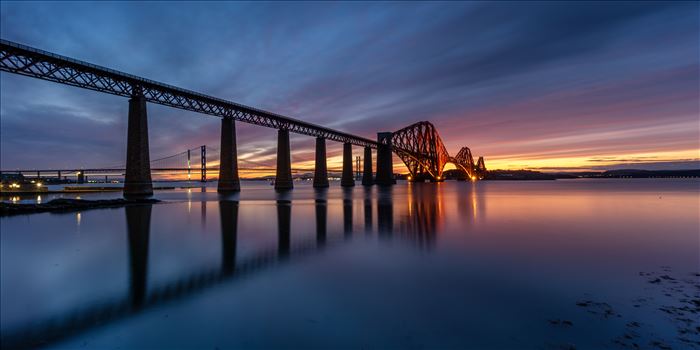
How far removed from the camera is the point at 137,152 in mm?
33156

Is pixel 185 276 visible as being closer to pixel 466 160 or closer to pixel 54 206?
pixel 54 206

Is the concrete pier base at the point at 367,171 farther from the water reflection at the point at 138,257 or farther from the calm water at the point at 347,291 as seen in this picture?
the calm water at the point at 347,291

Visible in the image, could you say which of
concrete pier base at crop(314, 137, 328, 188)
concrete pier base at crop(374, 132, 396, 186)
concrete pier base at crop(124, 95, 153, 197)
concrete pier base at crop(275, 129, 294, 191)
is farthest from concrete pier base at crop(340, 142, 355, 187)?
concrete pier base at crop(124, 95, 153, 197)

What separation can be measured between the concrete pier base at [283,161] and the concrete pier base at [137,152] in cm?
2549

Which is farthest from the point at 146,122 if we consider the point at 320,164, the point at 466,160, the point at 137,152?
the point at 466,160

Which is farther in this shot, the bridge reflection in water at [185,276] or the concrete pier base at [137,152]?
the concrete pier base at [137,152]

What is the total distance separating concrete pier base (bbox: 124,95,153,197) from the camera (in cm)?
3316

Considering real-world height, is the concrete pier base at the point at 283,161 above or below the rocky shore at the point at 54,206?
above

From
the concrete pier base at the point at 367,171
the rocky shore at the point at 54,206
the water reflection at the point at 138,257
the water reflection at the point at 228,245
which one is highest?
the concrete pier base at the point at 367,171

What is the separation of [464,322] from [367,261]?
465 cm

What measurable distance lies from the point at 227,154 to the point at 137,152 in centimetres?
1515

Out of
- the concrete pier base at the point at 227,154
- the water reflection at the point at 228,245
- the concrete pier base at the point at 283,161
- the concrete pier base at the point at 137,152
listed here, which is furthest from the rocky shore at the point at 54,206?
the concrete pier base at the point at 283,161

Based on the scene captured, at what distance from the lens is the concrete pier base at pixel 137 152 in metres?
33.2

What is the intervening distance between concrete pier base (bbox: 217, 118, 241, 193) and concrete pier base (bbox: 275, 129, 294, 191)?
364 inches
